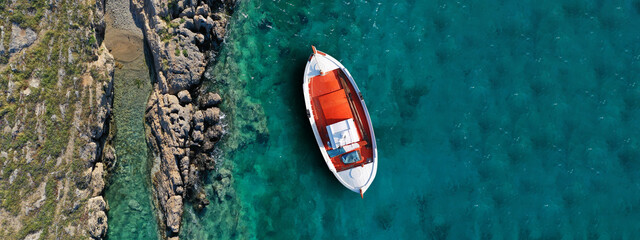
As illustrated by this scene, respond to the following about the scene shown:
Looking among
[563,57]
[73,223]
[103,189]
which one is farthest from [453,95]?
[73,223]

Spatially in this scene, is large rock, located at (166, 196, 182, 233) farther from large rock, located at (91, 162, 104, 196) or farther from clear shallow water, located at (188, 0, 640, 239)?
large rock, located at (91, 162, 104, 196)

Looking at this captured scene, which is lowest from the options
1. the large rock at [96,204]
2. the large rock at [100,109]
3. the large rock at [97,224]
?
the large rock at [97,224]

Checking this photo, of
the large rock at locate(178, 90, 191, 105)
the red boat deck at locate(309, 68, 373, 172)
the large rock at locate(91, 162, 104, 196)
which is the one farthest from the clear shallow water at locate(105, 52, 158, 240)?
the red boat deck at locate(309, 68, 373, 172)

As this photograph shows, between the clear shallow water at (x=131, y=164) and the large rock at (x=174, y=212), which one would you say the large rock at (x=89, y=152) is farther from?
the large rock at (x=174, y=212)

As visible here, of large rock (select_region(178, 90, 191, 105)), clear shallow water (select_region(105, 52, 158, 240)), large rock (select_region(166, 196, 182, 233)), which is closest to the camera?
large rock (select_region(166, 196, 182, 233))

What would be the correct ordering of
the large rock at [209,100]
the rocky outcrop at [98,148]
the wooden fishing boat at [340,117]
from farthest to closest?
the large rock at [209,100], the wooden fishing boat at [340,117], the rocky outcrop at [98,148]

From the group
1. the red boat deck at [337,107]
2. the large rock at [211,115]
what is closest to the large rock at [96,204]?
the large rock at [211,115]
